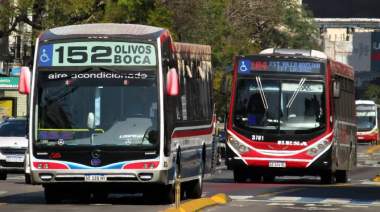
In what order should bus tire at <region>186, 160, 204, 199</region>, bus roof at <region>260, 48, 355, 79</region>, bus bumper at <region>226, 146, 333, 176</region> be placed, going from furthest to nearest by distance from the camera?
bus roof at <region>260, 48, 355, 79</region> → bus bumper at <region>226, 146, 333, 176</region> → bus tire at <region>186, 160, 204, 199</region>

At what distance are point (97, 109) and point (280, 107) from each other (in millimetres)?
9210

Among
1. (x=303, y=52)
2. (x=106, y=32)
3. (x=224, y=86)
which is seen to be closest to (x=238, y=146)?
(x=224, y=86)

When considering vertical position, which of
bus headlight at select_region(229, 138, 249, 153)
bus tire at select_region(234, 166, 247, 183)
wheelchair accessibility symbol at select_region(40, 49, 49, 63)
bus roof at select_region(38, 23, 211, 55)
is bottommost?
bus tire at select_region(234, 166, 247, 183)

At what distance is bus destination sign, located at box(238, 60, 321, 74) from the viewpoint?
74.2ft

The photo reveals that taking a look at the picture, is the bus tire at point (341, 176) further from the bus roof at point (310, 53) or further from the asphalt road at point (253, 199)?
the asphalt road at point (253, 199)

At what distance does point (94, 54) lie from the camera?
14.1 metres

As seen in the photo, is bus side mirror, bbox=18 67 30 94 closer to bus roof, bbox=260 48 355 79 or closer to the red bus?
the red bus

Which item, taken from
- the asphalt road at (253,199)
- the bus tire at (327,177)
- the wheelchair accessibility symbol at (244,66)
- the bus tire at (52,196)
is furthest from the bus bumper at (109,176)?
the bus tire at (327,177)

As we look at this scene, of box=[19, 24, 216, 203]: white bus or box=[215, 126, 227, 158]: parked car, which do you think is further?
box=[215, 126, 227, 158]: parked car

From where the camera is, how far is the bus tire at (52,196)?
14.8 metres

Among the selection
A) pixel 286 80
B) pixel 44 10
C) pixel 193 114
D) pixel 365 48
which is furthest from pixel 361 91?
pixel 193 114

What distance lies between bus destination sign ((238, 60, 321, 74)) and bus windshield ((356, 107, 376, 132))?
44953 millimetres

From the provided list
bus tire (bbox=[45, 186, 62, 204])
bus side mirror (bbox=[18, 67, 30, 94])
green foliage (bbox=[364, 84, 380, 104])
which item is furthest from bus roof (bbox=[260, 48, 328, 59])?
green foliage (bbox=[364, 84, 380, 104])

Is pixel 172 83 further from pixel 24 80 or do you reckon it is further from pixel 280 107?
pixel 280 107
